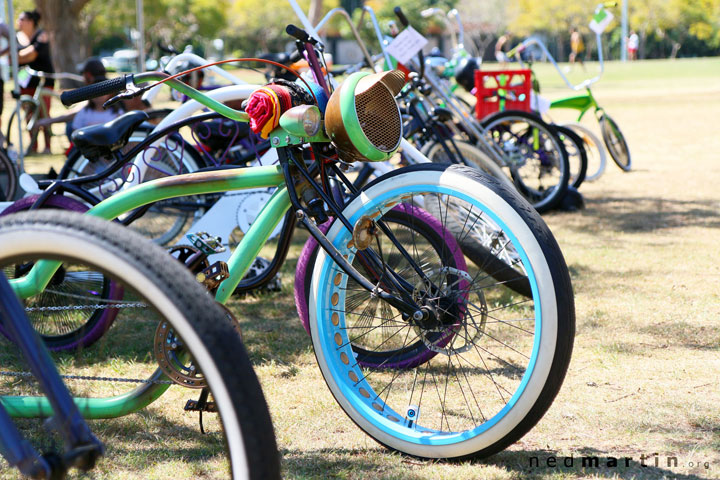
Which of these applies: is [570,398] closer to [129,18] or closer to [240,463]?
[240,463]

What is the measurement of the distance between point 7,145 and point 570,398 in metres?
6.97

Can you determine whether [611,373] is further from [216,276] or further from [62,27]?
[62,27]

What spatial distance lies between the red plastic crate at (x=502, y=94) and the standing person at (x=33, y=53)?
5.97 meters

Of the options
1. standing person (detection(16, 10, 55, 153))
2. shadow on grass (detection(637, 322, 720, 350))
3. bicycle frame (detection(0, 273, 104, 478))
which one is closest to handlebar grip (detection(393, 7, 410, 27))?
shadow on grass (detection(637, 322, 720, 350))

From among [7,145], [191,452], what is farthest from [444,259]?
[7,145]

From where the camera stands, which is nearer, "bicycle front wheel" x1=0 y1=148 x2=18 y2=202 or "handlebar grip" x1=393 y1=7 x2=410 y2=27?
"handlebar grip" x1=393 y1=7 x2=410 y2=27

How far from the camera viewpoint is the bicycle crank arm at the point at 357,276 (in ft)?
8.03

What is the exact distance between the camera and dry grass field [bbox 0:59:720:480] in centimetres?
257

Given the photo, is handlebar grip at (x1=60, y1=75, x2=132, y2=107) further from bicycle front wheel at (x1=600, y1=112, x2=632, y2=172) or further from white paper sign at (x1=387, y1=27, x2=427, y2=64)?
bicycle front wheel at (x1=600, y1=112, x2=632, y2=172)

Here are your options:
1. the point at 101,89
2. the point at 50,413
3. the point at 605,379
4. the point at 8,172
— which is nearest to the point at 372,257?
the point at 101,89

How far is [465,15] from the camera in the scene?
295ft

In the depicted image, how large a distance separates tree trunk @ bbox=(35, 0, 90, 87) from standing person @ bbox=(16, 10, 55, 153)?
705 centimetres

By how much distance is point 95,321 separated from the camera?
129 inches

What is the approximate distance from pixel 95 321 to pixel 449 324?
1.52 m
